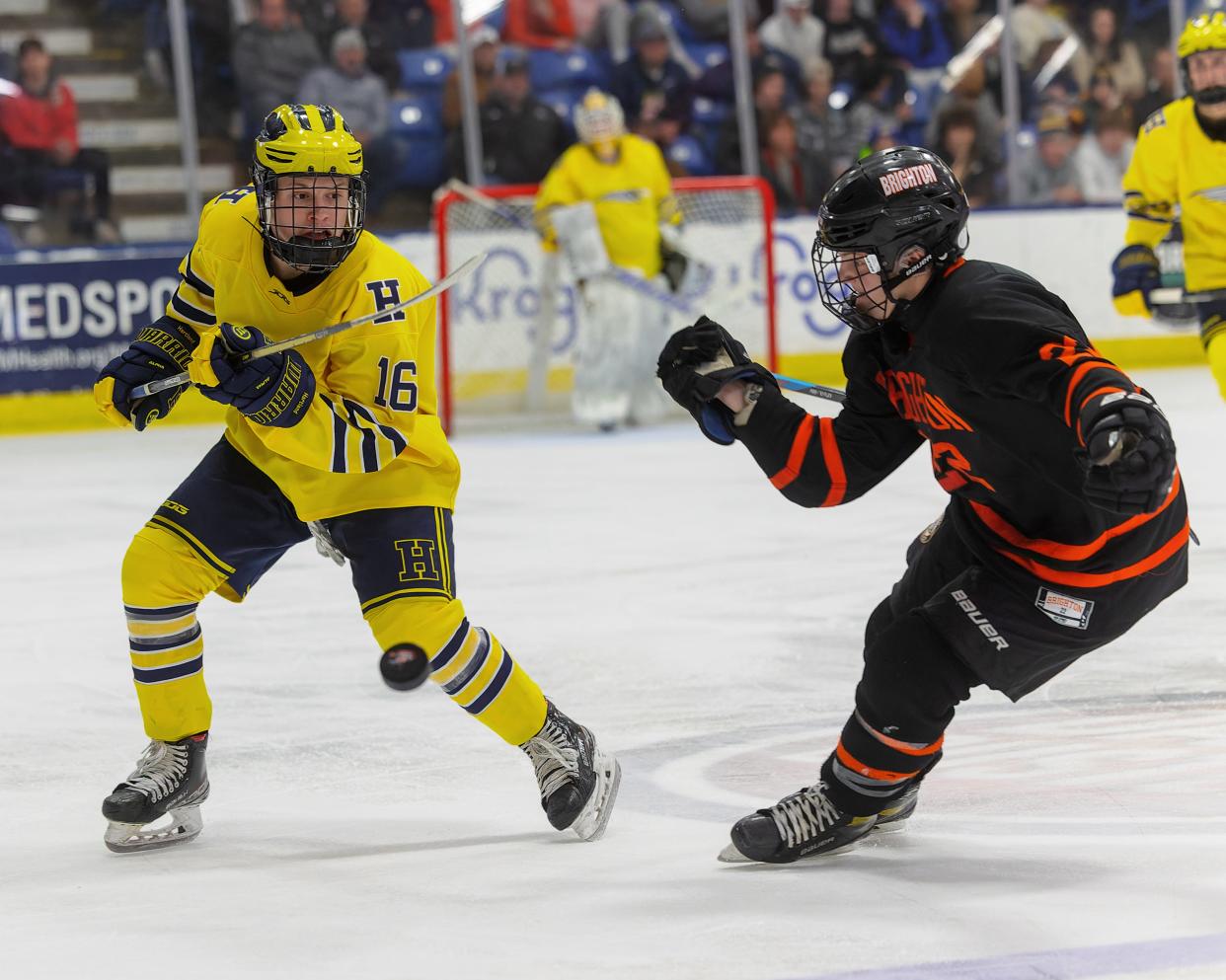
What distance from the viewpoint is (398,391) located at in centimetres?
294

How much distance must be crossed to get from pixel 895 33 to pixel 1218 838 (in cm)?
835

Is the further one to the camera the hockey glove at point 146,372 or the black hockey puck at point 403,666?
the hockey glove at point 146,372

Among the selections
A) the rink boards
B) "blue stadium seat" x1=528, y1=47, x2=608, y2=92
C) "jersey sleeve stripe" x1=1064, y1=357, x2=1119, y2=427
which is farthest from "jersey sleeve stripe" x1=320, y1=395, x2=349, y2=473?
"blue stadium seat" x1=528, y1=47, x2=608, y2=92

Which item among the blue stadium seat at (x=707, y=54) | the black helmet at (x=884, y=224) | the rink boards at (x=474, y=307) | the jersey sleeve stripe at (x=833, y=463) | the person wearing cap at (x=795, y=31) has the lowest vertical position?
the rink boards at (x=474, y=307)

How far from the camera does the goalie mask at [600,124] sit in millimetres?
8555

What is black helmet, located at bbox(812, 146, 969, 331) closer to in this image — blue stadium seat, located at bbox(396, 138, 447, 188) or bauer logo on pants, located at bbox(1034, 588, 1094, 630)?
bauer logo on pants, located at bbox(1034, 588, 1094, 630)

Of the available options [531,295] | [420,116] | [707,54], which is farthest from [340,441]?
[707,54]

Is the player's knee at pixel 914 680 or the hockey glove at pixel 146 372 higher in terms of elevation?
the hockey glove at pixel 146 372

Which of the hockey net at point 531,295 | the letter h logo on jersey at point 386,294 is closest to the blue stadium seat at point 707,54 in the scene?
the hockey net at point 531,295

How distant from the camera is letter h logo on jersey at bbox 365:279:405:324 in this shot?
2.97 meters

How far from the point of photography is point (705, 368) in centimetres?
283

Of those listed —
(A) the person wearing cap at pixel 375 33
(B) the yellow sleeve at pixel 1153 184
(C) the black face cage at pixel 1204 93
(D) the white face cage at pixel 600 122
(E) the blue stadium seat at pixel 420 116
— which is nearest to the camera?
(C) the black face cage at pixel 1204 93

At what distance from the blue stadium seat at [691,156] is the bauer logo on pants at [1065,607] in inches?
300

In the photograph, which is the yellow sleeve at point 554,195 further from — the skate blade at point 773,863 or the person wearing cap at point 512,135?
the skate blade at point 773,863
